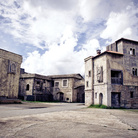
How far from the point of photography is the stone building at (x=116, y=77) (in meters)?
18.3

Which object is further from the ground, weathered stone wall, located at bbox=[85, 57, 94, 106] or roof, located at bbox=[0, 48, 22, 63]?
roof, located at bbox=[0, 48, 22, 63]

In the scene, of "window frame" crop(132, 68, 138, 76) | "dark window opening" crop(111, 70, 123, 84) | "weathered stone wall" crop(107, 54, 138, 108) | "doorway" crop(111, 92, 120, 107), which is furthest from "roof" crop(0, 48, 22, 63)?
"window frame" crop(132, 68, 138, 76)

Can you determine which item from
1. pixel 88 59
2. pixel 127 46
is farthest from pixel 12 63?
pixel 127 46

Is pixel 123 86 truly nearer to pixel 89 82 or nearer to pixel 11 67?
pixel 89 82

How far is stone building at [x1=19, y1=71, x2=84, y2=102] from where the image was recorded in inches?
1266

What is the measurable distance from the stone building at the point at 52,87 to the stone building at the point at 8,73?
7.74 meters

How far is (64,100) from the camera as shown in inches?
1356

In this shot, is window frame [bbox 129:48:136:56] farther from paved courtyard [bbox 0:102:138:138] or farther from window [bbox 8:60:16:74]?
window [bbox 8:60:16:74]

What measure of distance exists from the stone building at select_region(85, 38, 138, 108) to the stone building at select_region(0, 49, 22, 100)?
12.2 meters

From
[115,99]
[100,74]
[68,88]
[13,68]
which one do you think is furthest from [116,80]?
[68,88]

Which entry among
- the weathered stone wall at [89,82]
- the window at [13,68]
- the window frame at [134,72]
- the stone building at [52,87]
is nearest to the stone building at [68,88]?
the stone building at [52,87]

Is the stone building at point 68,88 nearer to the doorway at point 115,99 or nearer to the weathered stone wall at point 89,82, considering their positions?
the weathered stone wall at point 89,82

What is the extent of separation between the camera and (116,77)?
19.1 metres

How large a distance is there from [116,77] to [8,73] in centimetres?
1609
